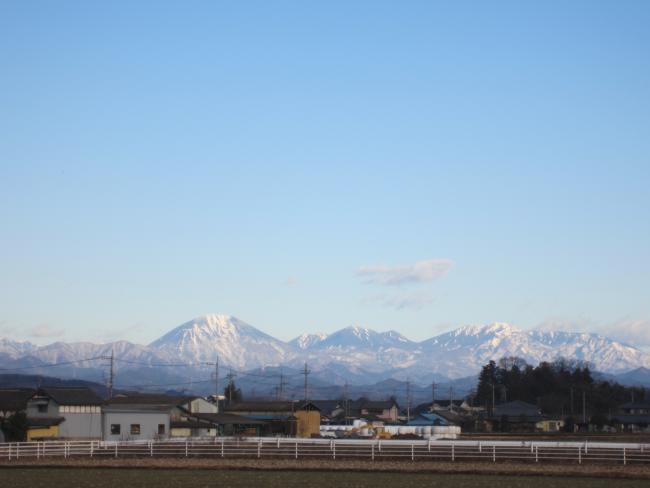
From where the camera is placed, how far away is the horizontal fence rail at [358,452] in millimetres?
51344

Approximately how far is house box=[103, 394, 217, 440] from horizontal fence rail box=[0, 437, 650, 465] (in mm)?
22438

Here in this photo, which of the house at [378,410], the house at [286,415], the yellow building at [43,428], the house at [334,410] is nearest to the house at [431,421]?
the house at [334,410]

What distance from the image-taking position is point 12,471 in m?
45.5

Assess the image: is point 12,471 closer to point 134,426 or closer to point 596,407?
point 134,426

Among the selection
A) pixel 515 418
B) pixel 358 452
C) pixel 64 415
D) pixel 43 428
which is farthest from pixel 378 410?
pixel 358 452

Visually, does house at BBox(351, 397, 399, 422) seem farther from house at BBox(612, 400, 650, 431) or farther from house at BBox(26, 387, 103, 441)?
house at BBox(26, 387, 103, 441)

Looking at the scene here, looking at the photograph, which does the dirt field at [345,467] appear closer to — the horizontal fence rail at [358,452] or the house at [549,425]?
the horizontal fence rail at [358,452]

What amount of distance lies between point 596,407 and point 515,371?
2878cm

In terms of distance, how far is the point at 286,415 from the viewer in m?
110

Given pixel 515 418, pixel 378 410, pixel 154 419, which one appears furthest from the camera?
pixel 378 410

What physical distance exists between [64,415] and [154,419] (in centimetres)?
871

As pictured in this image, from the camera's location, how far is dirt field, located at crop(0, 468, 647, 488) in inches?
1463

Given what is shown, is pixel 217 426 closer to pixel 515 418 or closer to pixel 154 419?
pixel 154 419

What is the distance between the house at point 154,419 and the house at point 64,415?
3.66ft
